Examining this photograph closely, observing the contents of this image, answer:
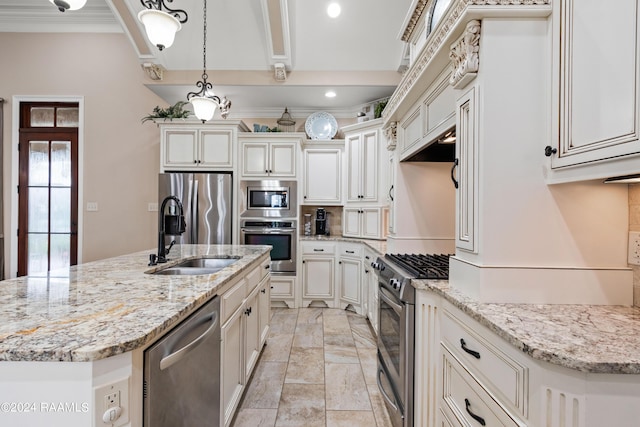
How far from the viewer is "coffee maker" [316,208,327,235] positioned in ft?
14.2

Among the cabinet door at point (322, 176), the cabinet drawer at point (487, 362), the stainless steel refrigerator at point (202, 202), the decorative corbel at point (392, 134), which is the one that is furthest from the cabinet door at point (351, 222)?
the cabinet drawer at point (487, 362)

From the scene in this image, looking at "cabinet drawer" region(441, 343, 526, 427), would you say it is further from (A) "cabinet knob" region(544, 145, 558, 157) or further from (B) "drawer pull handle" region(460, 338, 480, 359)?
(A) "cabinet knob" region(544, 145, 558, 157)

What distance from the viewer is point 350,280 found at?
3793 mm

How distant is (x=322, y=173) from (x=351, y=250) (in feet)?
3.70

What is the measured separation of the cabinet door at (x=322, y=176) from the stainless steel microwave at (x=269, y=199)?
0.30 m

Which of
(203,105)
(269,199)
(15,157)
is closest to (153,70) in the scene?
(203,105)

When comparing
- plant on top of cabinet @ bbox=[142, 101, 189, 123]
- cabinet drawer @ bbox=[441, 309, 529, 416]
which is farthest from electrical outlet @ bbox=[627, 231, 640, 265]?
plant on top of cabinet @ bbox=[142, 101, 189, 123]

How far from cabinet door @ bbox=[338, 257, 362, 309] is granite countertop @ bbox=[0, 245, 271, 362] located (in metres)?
2.30

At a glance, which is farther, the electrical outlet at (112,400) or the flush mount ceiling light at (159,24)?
the flush mount ceiling light at (159,24)

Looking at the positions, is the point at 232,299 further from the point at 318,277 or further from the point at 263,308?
the point at 318,277

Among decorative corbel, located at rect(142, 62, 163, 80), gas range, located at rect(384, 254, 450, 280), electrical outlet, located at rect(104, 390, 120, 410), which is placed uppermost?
decorative corbel, located at rect(142, 62, 163, 80)

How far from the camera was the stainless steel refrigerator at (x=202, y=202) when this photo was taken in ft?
12.2

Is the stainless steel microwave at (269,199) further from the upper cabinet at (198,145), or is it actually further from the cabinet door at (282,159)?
the upper cabinet at (198,145)

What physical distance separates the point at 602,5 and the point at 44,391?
6.12 feet
